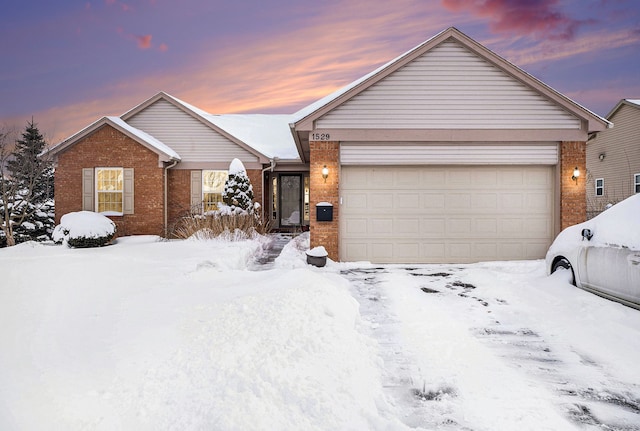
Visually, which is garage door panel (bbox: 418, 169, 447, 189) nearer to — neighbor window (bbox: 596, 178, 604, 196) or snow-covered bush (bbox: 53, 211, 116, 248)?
snow-covered bush (bbox: 53, 211, 116, 248)

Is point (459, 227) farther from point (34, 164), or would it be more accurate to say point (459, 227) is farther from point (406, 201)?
point (34, 164)

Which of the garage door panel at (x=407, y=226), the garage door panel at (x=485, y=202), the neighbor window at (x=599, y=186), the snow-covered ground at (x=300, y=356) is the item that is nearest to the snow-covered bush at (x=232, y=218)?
the garage door panel at (x=407, y=226)

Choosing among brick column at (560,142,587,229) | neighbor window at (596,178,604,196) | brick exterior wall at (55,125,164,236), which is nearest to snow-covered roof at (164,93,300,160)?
brick exterior wall at (55,125,164,236)

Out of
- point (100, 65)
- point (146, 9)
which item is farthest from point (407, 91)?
point (100, 65)

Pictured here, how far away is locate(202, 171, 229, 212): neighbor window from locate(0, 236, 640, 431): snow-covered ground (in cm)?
1058

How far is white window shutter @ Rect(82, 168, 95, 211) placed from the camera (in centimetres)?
1599

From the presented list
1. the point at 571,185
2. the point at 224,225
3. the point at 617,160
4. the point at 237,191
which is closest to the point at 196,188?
the point at 237,191

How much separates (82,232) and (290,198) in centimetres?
1027

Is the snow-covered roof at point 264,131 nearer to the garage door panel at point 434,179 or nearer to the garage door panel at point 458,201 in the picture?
the garage door panel at point 434,179

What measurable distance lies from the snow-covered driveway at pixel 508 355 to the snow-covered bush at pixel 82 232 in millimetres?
9784

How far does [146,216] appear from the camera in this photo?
630 inches

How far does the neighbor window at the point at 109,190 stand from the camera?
52.7 feet

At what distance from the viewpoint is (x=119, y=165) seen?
15.9m

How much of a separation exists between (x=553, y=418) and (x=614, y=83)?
111ft
